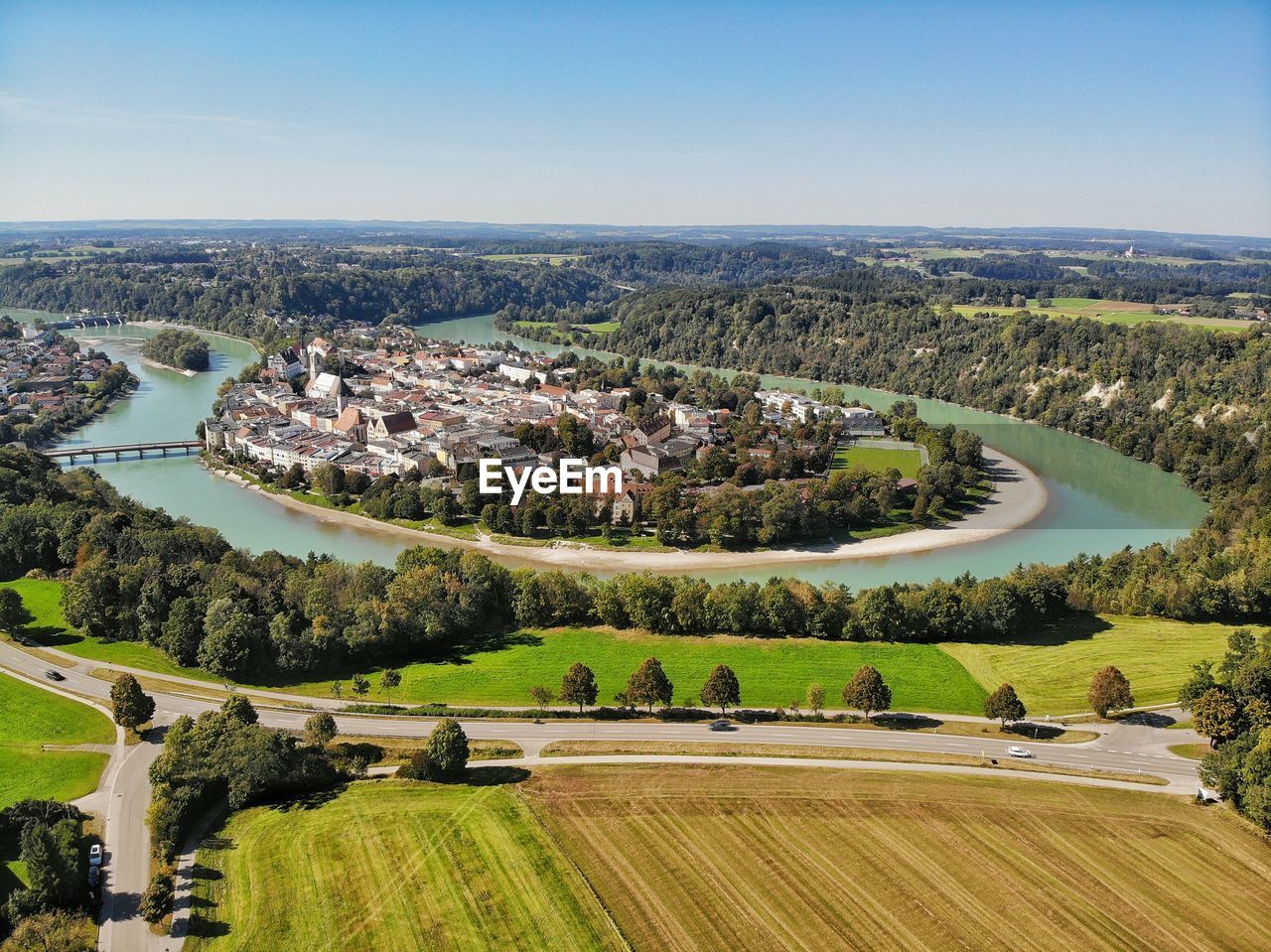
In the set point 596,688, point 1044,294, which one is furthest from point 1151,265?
point 596,688

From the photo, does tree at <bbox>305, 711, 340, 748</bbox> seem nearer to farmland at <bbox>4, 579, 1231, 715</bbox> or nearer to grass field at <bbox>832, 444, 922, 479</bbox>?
farmland at <bbox>4, 579, 1231, 715</bbox>

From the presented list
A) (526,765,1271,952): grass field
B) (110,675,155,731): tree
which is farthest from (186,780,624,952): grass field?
(110,675,155,731): tree

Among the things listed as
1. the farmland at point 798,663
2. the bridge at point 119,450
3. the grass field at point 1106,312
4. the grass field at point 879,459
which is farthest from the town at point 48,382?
the grass field at point 1106,312

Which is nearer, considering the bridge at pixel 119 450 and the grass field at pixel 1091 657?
the grass field at pixel 1091 657

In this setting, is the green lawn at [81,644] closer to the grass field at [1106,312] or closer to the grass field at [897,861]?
the grass field at [897,861]

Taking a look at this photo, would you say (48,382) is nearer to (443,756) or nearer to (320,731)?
(320,731)
